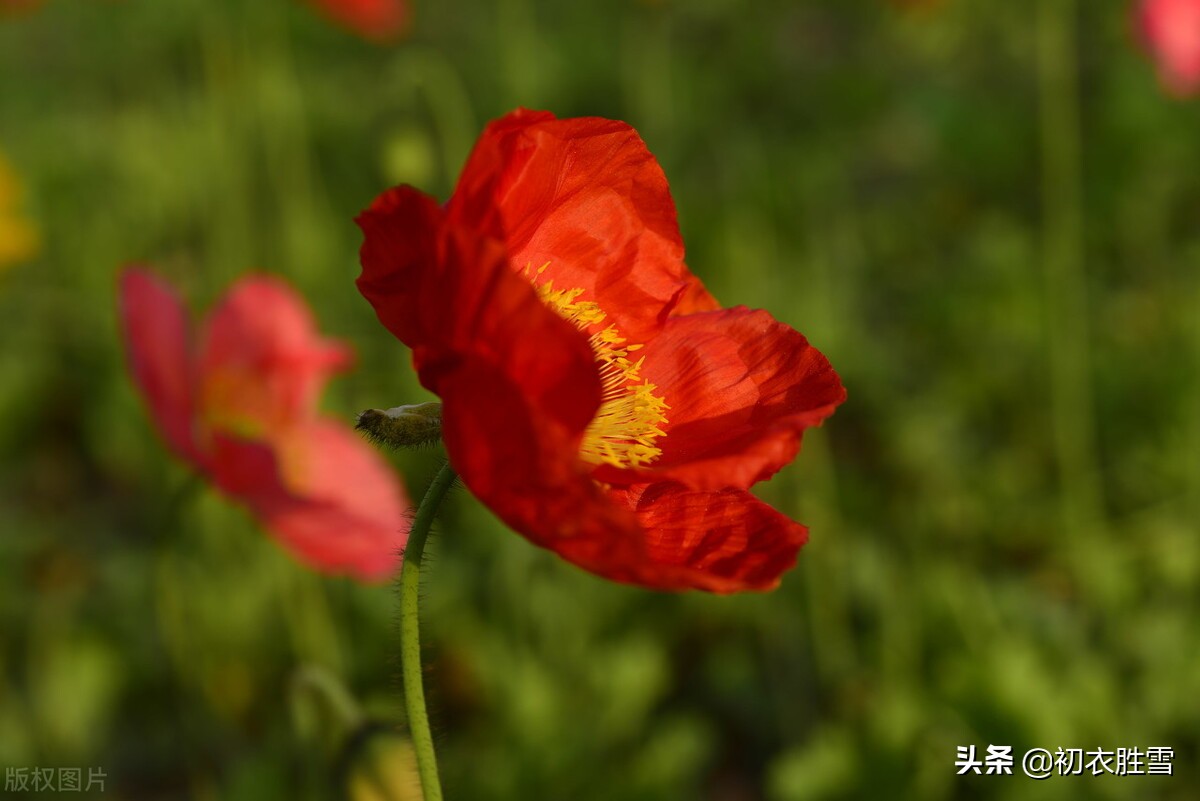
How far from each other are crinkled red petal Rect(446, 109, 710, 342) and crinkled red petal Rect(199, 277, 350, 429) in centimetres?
73

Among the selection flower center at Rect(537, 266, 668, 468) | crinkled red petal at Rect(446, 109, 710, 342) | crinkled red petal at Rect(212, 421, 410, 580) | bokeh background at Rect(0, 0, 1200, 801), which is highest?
crinkled red petal at Rect(446, 109, 710, 342)

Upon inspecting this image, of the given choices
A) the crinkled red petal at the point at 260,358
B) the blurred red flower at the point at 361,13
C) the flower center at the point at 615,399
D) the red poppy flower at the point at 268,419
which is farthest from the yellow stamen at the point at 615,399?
the blurred red flower at the point at 361,13

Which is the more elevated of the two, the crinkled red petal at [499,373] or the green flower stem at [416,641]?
the crinkled red petal at [499,373]

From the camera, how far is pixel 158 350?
1.30 metres

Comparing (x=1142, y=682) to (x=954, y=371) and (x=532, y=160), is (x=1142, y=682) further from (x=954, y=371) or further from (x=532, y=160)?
(x=532, y=160)

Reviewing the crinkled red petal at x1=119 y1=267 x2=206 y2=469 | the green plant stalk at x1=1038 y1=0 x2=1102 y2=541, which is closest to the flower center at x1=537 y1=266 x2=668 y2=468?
the crinkled red petal at x1=119 y1=267 x2=206 y2=469

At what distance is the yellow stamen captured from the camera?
0.81 meters

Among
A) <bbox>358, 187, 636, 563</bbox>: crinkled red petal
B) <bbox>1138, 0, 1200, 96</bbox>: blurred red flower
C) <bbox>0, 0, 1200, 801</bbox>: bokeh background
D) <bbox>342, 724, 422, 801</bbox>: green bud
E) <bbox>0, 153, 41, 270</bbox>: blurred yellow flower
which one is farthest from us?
<bbox>0, 153, 41, 270</bbox>: blurred yellow flower

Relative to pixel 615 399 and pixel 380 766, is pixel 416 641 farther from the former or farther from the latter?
pixel 380 766

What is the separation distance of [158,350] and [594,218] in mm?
666

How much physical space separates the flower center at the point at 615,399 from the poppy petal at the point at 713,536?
26 millimetres

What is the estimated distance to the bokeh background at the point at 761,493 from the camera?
66.3 inches

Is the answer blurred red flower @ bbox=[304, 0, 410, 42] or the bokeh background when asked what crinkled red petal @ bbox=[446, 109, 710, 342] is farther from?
blurred red flower @ bbox=[304, 0, 410, 42]

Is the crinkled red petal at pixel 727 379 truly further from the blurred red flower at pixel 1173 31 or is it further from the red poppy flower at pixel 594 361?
the blurred red flower at pixel 1173 31
